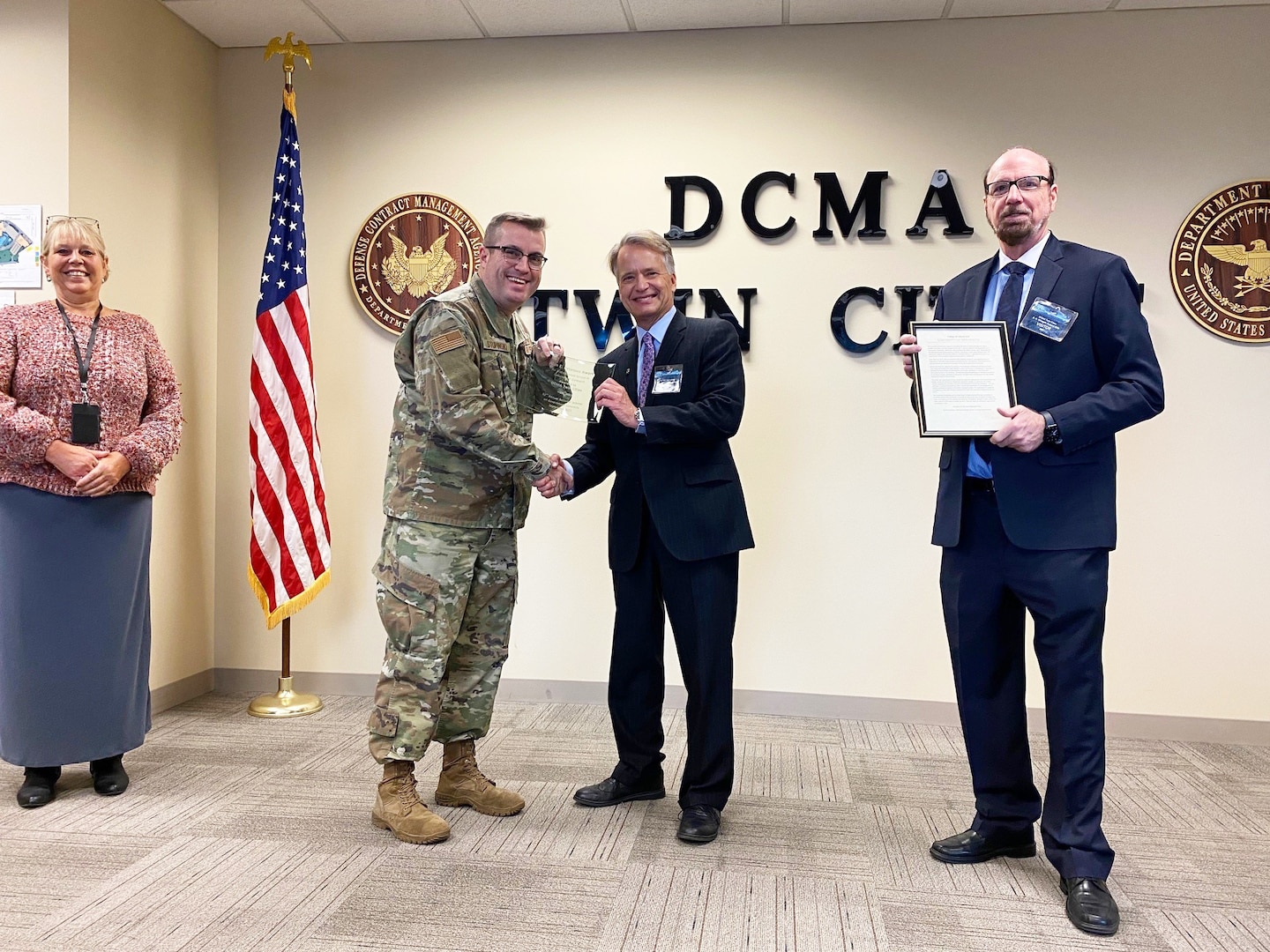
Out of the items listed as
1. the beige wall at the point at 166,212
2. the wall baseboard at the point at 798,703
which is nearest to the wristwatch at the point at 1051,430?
the wall baseboard at the point at 798,703

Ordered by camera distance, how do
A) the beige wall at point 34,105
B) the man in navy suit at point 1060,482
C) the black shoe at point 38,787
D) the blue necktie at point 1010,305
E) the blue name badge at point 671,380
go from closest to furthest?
the man in navy suit at point 1060,482, the blue necktie at point 1010,305, the blue name badge at point 671,380, the black shoe at point 38,787, the beige wall at point 34,105

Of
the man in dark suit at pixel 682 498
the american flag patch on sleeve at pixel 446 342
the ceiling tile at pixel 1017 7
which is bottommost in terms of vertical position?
the man in dark suit at pixel 682 498

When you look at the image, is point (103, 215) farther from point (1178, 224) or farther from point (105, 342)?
point (1178, 224)

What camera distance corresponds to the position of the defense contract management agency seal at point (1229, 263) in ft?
12.4

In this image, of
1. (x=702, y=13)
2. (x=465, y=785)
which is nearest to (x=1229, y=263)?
(x=702, y=13)

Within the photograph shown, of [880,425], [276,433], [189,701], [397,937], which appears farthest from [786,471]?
[189,701]

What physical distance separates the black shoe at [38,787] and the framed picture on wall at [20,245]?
5.84 feet

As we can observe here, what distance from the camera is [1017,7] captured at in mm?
3832

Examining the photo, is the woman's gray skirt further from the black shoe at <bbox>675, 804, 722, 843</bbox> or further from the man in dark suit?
the black shoe at <bbox>675, 804, 722, 843</bbox>

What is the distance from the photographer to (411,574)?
264cm

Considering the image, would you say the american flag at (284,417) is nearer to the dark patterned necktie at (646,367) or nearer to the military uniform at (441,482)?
the military uniform at (441,482)

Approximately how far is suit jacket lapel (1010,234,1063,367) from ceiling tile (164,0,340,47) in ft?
10.6

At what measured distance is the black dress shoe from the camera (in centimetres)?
216

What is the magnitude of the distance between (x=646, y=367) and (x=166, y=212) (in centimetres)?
251
